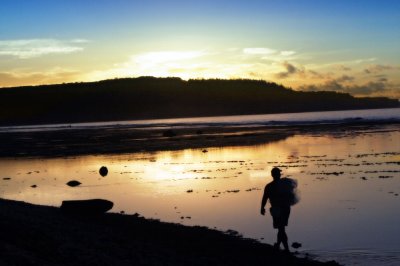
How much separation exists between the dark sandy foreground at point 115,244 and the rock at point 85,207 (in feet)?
2.36

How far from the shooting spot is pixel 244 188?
86.9 ft

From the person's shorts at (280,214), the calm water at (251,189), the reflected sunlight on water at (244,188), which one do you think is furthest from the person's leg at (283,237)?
the reflected sunlight on water at (244,188)

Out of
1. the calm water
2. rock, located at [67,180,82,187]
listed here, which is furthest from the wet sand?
rock, located at [67,180,82,187]

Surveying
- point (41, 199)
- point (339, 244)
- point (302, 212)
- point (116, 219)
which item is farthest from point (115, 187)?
point (339, 244)

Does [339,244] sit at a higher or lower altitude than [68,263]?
lower

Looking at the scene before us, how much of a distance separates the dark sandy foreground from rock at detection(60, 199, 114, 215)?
28.4 inches

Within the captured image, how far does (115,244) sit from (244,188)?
13.0 meters

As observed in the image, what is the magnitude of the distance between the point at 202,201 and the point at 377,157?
64.3ft

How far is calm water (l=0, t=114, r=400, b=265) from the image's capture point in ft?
54.5

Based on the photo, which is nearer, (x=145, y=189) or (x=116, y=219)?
(x=116, y=219)

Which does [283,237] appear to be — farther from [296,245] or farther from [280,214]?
[296,245]

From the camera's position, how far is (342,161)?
37031 mm

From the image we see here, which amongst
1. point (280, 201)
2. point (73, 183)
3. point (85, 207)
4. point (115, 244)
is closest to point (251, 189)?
point (85, 207)

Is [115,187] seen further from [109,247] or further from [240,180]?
[109,247]
